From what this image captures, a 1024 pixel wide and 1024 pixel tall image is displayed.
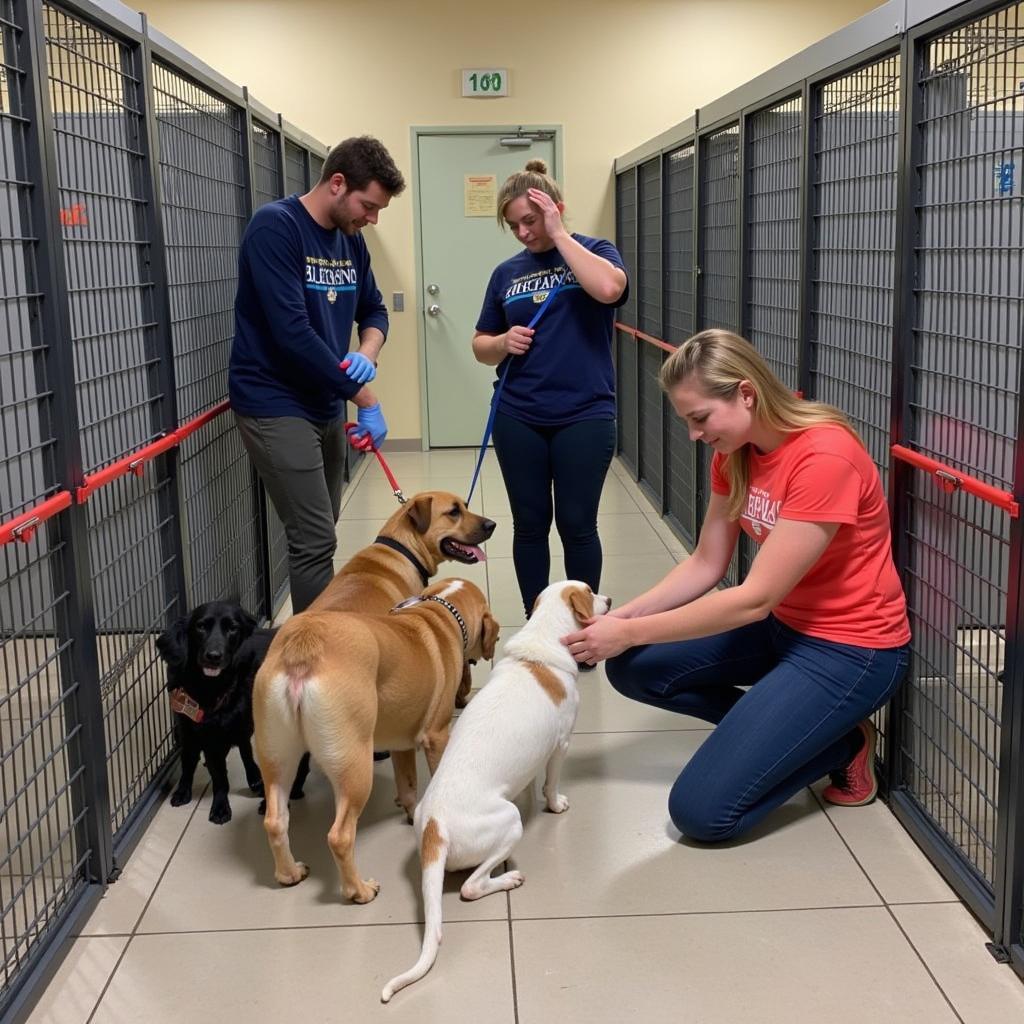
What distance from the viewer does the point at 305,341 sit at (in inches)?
124

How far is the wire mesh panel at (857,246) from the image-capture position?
2.73m

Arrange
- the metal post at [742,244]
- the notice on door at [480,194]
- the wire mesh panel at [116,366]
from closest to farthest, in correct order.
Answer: the wire mesh panel at [116,366], the metal post at [742,244], the notice on door at [480,194]

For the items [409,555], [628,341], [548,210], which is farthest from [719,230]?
[628,341]

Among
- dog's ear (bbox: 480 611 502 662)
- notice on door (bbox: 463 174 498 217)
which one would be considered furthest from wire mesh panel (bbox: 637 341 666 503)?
dog's ear (bbox: 480 611 502 662)

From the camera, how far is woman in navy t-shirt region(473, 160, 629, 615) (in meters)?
3.38

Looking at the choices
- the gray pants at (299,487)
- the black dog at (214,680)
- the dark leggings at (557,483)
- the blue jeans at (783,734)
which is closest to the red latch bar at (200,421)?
the gray pants at (299,487)

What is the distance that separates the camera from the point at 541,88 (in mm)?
7750

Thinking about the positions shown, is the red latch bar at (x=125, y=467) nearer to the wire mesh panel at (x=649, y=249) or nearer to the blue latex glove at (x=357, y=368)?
the blue latex glove at (x=357, y=368)

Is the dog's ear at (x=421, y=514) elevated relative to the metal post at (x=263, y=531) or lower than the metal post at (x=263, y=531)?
elevated

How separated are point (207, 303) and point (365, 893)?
6.55ft

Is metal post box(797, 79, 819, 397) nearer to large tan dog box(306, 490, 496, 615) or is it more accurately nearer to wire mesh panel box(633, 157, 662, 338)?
large tan dog box(306, 490, 496, 615)

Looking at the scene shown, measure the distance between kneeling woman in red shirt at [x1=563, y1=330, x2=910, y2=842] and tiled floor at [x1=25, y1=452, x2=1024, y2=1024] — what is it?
0.59 feet

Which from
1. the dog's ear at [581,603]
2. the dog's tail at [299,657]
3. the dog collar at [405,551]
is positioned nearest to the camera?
the dog's tail at [299,657]

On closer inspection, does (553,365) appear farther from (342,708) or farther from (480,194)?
(480,194)
